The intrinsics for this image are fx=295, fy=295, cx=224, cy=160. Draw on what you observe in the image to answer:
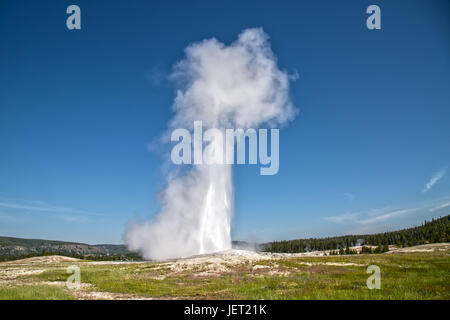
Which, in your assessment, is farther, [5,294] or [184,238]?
[184,238]

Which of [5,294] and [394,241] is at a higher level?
[5,294]

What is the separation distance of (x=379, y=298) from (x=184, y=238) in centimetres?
6269
